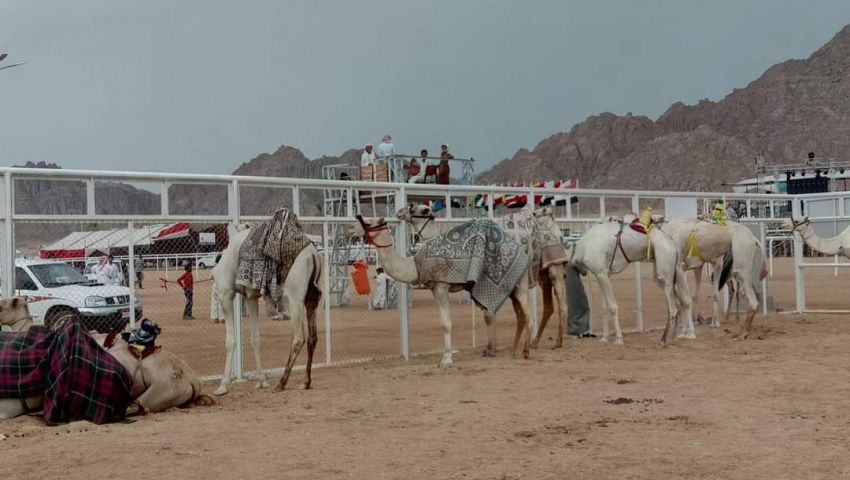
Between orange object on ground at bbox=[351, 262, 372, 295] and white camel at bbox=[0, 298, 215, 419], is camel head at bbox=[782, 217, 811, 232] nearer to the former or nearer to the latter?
orange object on ground at bbox=[351, 262, 372, 295]

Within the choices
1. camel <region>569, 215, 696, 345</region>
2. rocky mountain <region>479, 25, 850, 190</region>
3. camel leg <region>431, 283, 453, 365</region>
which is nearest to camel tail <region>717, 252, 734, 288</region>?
camel <region>569, 215, 696, 345</region>

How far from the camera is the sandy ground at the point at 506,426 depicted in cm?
678

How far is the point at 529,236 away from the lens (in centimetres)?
1401

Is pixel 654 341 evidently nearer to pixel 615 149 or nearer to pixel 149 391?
pixel 149 391

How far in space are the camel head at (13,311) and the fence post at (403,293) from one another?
5390mm

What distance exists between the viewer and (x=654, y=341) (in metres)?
15.4

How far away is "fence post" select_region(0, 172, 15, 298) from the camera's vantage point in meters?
9.66

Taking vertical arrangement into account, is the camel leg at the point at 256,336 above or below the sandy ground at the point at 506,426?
above

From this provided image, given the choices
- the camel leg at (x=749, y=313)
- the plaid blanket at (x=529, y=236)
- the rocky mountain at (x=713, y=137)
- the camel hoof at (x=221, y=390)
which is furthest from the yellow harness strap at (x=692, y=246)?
the rocky mountain at (x=713, y=137)

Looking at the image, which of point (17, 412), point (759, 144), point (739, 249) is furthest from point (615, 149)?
point (17, 412)

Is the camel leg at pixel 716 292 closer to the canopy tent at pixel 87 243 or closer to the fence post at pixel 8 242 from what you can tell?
the canopy tent at pixel 87 243

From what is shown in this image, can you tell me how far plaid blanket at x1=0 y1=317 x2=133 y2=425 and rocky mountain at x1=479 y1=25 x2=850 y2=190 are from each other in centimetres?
10617

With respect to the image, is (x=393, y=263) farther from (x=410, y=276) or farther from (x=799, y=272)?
(x=799, y=272)

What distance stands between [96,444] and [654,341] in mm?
10094
